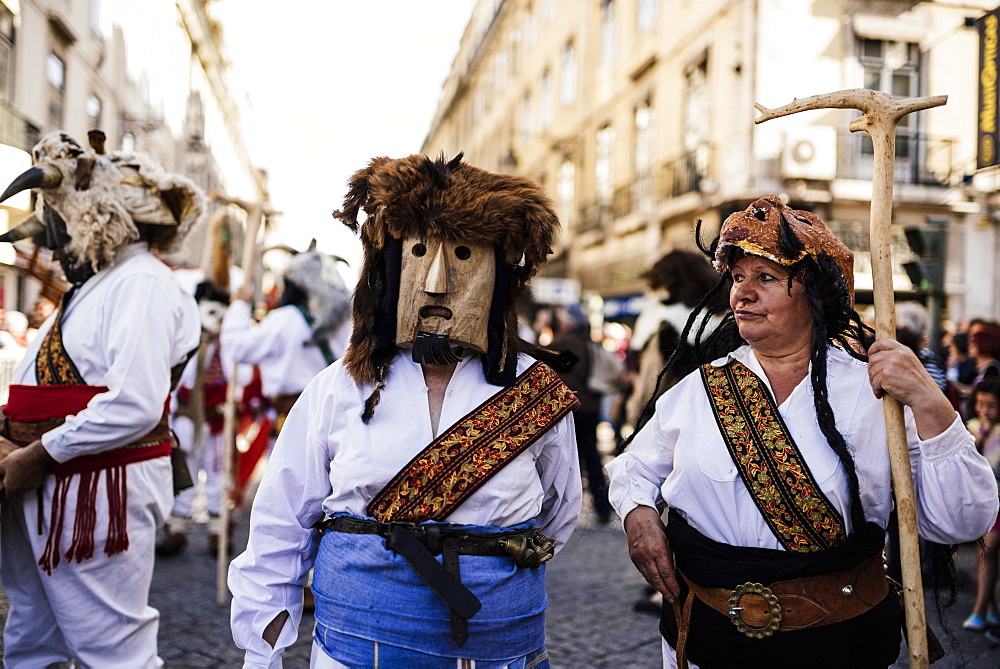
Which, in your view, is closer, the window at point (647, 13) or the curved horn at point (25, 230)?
the curved horn at point (25, 230)

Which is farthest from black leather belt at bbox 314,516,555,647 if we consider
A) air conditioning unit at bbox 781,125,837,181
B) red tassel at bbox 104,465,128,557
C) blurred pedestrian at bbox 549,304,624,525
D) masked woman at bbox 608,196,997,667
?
air conditioning unit at bbox 781,125,837,181

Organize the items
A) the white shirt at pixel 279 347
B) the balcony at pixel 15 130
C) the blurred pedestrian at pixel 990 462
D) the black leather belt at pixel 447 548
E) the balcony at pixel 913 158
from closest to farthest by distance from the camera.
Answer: the black leather belt at pixel 447 548, the blurred pedestrian at pixel 990 462, the white shirt at pixel 279 347, the balcony at pixel 15 130, the balcony at pixel 913 158

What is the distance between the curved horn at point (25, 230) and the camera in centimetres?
325

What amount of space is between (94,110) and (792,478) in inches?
673

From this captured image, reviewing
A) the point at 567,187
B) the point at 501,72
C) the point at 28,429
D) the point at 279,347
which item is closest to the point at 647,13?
the point at 567,187

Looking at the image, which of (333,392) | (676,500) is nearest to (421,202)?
(333,392)

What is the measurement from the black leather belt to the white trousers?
121cm

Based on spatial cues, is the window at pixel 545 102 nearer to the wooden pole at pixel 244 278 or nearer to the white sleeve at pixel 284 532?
the wooden pole at pixel 244 278

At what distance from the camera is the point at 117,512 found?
9.71 feet

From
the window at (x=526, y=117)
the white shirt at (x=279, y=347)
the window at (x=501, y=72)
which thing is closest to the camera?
the white shirt at (x=279, y=347)

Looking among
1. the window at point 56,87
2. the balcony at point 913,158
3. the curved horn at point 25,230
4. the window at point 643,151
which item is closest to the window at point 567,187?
the window at point 643,151

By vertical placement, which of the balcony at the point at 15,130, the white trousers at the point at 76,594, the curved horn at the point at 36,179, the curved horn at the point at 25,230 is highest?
the balcony at the point at 15,130

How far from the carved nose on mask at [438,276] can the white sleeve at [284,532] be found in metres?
0.36

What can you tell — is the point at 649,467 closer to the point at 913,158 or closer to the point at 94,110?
the point at 913,158
